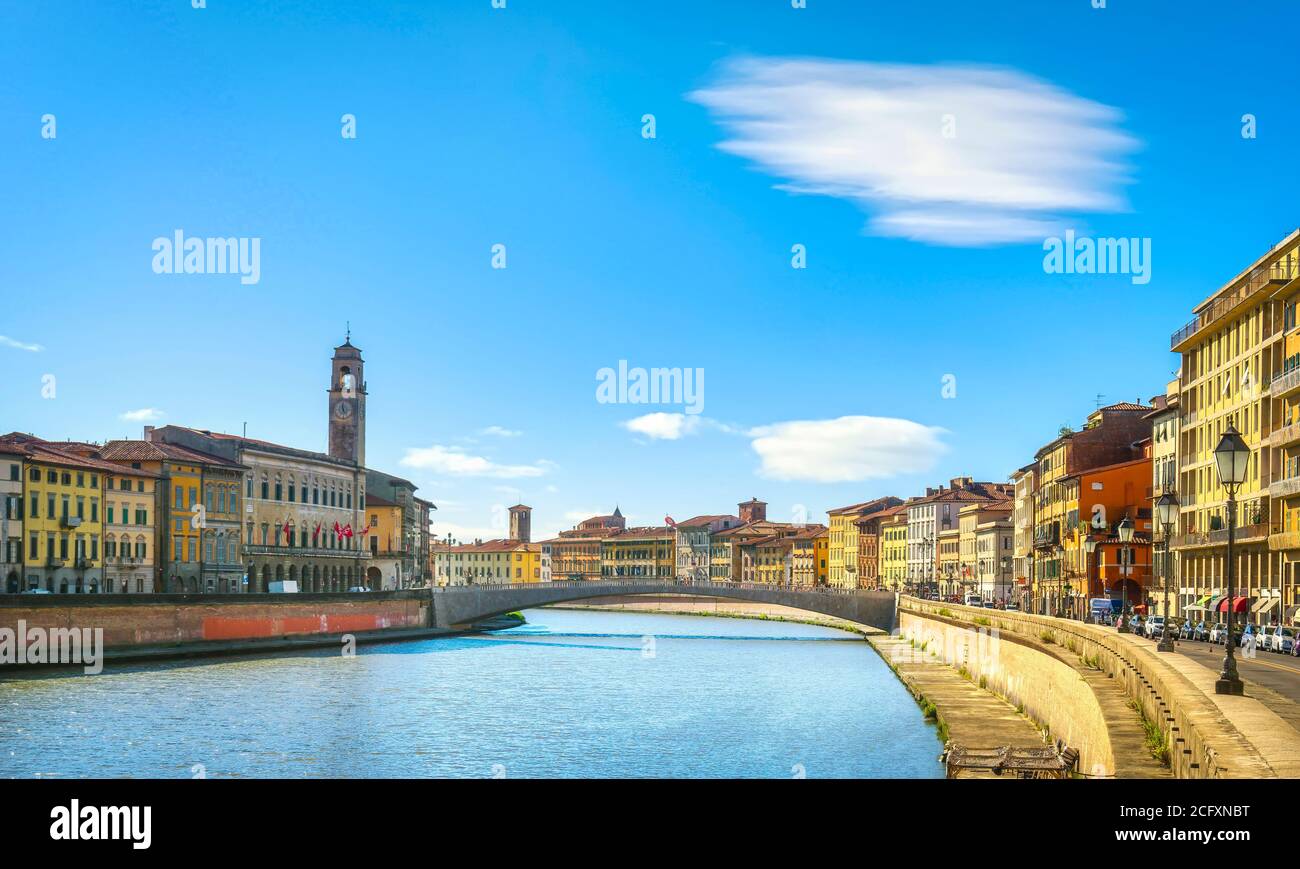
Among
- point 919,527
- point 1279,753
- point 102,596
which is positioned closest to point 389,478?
point 919,527

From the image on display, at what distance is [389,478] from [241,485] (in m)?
34.6

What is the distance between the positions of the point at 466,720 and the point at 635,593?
6055 cm

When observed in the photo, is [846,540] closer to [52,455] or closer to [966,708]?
[52,455]

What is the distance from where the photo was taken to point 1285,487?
163 ft

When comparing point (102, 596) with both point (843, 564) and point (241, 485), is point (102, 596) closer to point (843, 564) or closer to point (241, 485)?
point (241, 485)

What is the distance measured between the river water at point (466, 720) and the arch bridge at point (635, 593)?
1068 inches

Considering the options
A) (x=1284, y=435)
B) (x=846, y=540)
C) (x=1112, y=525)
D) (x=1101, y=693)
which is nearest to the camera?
(x=1101, y=693)

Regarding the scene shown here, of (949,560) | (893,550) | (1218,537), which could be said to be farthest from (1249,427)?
(893,550)

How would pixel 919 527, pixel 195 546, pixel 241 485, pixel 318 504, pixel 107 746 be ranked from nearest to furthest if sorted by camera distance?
pixel 107 746, pixel 195 546, pixel 241 485, pixel 318 504, pixel 919 527

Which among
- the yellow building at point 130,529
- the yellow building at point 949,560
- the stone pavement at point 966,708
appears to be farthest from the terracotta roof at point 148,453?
the yellow building at point 949,560

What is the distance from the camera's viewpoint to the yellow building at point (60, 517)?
70875 mm

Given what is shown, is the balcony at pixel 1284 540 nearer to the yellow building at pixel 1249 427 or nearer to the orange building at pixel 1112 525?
the yellow building at pixel 1249 427

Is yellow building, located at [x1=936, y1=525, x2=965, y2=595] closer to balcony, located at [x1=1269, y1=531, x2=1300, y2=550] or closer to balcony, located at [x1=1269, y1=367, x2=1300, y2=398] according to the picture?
balcony, located at [x1=1269, y1=367, x2=1300, y2=398]
